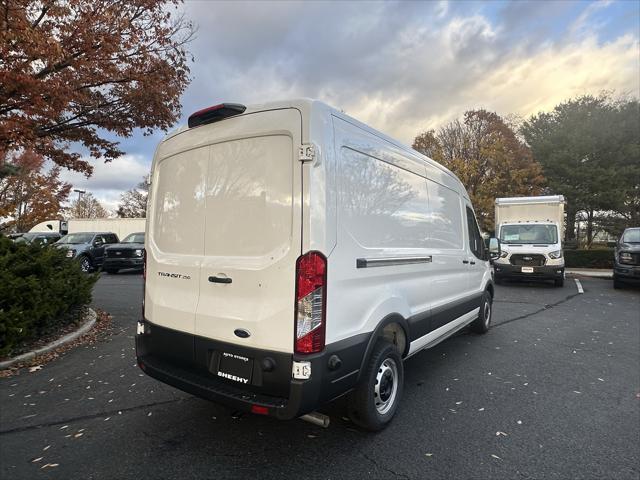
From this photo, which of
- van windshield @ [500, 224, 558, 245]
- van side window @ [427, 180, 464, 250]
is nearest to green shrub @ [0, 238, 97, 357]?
van side window @ [427, 180, 464, 250]

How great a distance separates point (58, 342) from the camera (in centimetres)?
521

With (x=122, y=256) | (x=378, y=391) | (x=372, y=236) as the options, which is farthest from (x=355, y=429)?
(x=122, y=256)

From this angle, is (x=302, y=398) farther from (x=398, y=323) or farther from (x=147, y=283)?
(x=147, y=283)

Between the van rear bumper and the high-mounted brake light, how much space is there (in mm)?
1686

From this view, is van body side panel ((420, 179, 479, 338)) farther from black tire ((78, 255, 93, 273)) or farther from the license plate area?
black tire ((78, 255, 93, 273))

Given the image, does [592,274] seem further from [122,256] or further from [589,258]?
[122,256]

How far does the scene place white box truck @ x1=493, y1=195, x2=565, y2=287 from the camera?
11.8 meters

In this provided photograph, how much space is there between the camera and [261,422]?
325cm

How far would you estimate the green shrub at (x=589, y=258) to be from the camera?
18.3 m

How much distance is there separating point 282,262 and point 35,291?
13.7 feet

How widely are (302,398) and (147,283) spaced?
1.85 meters

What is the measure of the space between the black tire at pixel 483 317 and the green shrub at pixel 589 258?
50.7 feet

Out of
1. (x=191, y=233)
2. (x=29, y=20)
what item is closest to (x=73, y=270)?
(x=29, y=20)

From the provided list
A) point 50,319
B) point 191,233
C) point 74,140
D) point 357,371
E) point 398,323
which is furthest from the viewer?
point 74,140
